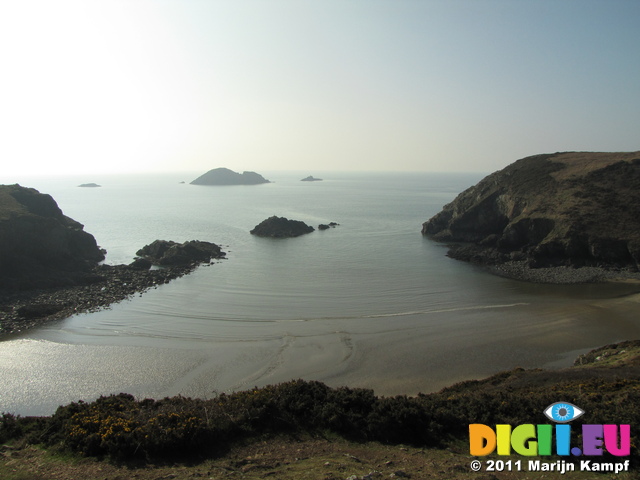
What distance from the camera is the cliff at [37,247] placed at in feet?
146

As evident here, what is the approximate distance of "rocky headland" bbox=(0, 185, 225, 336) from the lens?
38.3 meters

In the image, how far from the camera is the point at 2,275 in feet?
141

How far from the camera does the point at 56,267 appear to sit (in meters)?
48.6

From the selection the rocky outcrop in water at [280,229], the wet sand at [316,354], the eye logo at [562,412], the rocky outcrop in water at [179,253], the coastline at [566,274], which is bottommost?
the wet sand at [316,354]

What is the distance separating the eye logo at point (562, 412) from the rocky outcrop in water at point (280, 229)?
210 ft

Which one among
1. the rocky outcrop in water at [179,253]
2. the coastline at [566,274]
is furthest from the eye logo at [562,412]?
the rocky outcrop in water at [179,253]

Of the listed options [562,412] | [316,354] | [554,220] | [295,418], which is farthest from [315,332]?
[554,220]

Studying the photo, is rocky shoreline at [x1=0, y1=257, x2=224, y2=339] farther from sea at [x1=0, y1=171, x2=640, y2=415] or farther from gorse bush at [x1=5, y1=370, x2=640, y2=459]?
gorse bush at [x1=5, y1=370, x2=640, y2=459]

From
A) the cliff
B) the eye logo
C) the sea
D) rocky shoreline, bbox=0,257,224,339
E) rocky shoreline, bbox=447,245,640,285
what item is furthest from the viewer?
rocky shoreline, bbox=447,245,640,285

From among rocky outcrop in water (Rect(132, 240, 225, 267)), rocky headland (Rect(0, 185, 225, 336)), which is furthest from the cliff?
rocky outcrop in water (Rect(132, 240, 225, 267))

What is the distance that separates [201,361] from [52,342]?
12.7m

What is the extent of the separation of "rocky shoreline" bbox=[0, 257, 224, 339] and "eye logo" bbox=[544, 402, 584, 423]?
37096 millimetres

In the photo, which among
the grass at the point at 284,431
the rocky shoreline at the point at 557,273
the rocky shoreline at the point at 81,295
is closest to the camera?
the grass at the point at 284,431

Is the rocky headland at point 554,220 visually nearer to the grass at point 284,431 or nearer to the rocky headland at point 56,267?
the grass at point 284,431
